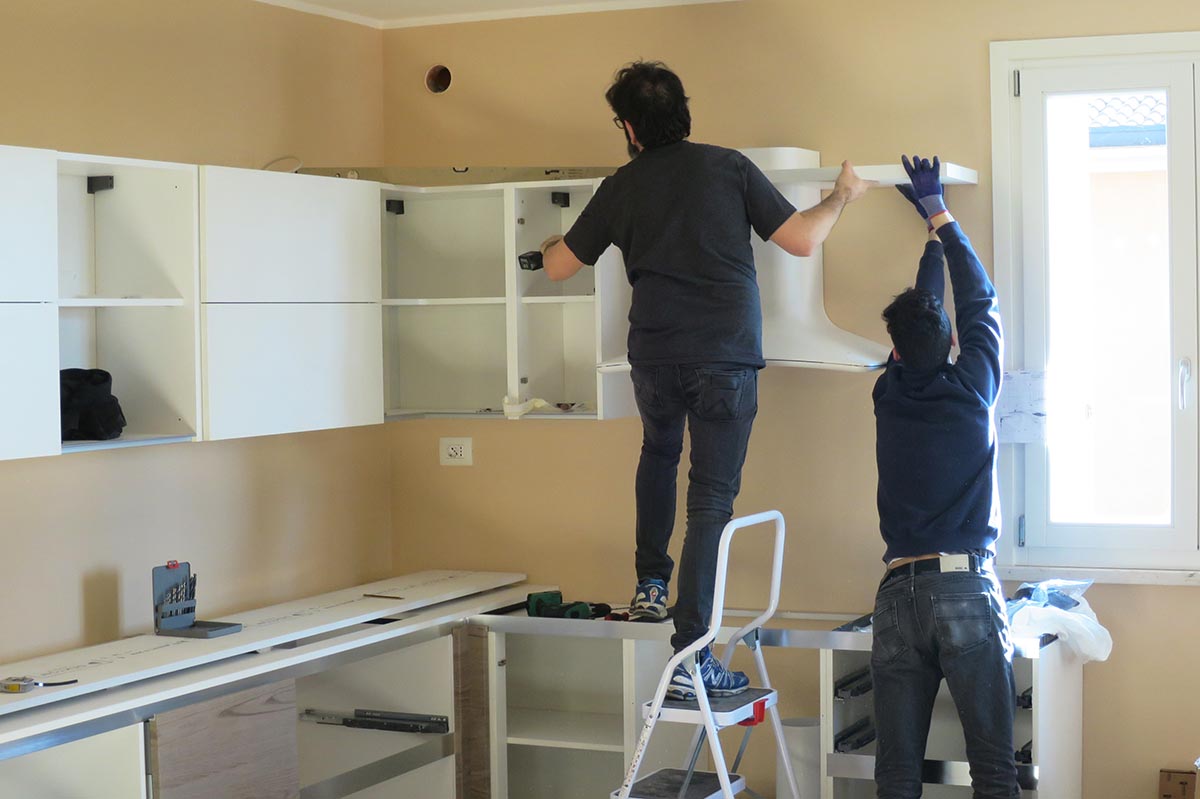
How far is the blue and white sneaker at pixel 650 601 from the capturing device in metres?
3.65

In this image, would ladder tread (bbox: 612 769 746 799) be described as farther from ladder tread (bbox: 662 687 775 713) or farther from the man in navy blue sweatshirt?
the man in navy blue sweatshirt

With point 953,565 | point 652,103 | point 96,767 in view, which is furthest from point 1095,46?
point 96,767

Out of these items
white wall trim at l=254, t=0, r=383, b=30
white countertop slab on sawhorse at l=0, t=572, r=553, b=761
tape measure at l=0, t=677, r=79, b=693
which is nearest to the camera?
white countertop slab on sawhorse at l=0, t=572, r=553, b=761

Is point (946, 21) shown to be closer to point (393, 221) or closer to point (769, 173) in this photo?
point (769, 173)

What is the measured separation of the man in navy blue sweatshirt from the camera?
3.00 meters

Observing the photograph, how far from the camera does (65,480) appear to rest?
347 cm

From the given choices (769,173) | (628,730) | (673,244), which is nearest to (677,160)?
(673,244)

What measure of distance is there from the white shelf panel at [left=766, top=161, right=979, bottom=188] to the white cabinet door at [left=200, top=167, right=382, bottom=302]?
1.23 metres

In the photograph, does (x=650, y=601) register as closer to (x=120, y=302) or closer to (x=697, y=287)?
(x=697, y=287)

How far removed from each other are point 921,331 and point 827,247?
3.45 feet

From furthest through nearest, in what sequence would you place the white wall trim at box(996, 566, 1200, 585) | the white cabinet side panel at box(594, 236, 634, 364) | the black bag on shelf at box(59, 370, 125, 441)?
the white cabinet side panel at box(594, 236, 634, 364) → the white wall trim at box(996, 566, 1200, 585) → the black bag on shelf at box(59, 370, 125, 441)

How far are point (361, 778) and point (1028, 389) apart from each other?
2201 mm

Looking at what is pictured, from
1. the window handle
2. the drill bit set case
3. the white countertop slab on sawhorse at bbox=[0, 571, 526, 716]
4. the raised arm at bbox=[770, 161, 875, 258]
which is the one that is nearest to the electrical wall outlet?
the white countertop slab on sawhorse at bbox=[0, 571, 526, 716]

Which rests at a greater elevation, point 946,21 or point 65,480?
point 946,21
